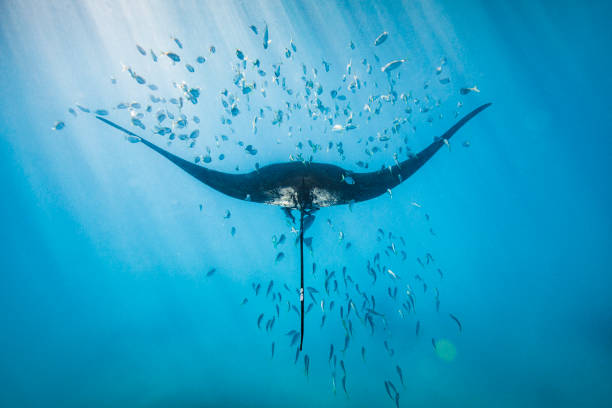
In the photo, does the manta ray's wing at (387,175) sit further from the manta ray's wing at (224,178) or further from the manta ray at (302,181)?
the manta ray's wing at (224,178)

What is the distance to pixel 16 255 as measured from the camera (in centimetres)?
3078

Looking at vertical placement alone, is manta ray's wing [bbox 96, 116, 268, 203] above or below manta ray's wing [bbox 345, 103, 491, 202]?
above

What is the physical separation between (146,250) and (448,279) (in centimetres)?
4652

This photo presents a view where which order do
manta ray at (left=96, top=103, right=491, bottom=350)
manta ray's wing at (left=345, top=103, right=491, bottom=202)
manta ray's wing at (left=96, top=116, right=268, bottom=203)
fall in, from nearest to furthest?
manta ray at (left=96, top=103, right=491, bottom=350)
manta ray's wing at (left=96, top=116, right=268, bottom=203)
manta ray's wing at (left=345, top=103, right=491, bottom=202)

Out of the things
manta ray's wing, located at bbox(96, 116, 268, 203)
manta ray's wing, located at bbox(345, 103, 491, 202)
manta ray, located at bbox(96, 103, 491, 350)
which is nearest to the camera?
manta ray, located at bbox(96, 103, 491, 350)

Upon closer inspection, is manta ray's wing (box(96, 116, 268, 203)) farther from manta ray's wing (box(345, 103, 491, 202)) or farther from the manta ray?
manta ray's wing (box(345, 103, 491, 202))

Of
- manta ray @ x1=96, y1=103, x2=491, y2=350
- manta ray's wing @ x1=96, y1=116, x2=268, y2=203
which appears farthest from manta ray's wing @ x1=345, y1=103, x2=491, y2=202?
manta ray's wing @ x1=96, y1=116, x2=268, y2=203

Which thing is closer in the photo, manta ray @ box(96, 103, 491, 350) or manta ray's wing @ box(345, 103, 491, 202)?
manta ray @ box(96, 103, 491, 350)

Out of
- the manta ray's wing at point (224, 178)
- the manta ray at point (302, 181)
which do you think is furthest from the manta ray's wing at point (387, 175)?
the manta ray's wing at point (224, 178)

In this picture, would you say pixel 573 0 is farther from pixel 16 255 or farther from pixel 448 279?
pixel 16 255

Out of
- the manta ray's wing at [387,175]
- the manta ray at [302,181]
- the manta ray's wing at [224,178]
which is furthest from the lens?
the manta ray's wing at [387,175]

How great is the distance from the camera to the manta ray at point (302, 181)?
3.81m

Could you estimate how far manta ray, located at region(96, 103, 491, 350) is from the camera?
3.81 meters

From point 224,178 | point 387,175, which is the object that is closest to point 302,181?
point 224,178
